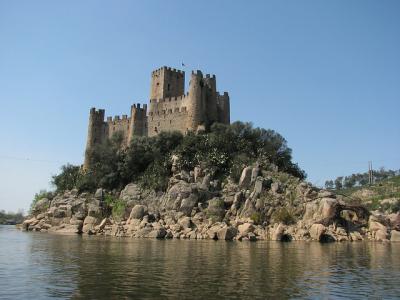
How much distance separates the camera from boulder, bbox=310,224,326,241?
140 feet

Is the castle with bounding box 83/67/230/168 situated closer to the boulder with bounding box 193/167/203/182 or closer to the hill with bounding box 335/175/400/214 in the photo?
the boulder with bounding box 193/167/203/182

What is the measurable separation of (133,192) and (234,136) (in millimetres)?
16180

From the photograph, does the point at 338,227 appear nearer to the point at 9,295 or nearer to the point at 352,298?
the point at 352,298

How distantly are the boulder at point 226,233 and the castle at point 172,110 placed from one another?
2538 centimetres

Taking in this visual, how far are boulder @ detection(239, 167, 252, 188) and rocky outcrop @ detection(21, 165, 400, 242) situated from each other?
0.12 meters

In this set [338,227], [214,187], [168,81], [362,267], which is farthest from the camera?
[168,81]

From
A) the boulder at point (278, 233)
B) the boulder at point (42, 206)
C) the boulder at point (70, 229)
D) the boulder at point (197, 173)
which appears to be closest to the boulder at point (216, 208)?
the boulder at point (197, 173)

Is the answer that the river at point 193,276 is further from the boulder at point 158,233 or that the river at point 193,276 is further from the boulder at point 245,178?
the boulder at point 245,178

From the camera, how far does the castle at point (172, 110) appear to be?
219 ft

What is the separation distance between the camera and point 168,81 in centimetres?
7369

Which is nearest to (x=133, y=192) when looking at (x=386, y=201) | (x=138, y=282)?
(x=138, y=282)

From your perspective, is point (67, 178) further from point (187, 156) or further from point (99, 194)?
point (187, 156)

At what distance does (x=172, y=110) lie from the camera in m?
69.7

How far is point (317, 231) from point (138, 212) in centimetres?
2114
